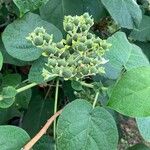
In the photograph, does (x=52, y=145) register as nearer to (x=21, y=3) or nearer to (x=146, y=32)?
(x=21, y=3)

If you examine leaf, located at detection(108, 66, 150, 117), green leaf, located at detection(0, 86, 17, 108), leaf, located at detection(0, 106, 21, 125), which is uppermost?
leaf, located at detection(108, 66, 150, 117)

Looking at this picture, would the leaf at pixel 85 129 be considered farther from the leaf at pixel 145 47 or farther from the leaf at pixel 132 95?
the leaf at pixel 145 47

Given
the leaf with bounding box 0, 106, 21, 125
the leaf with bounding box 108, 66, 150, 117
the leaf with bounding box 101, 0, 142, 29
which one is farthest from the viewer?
the leaf with bounding box 0, 106, 21, 125

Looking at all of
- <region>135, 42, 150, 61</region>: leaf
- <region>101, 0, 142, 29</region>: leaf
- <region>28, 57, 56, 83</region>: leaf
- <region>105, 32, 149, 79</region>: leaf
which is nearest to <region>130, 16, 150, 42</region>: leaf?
<region>135, 42, 150, 61</region>: leaf

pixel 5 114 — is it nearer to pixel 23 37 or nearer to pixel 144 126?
pixel 23 37

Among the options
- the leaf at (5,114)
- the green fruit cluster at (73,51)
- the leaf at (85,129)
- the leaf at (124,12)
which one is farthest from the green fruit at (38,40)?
the leaf at (5,114)

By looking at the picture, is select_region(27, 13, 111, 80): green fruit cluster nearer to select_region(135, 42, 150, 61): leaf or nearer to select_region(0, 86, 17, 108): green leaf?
select_region(0, 86, 17, 108): green leaf
